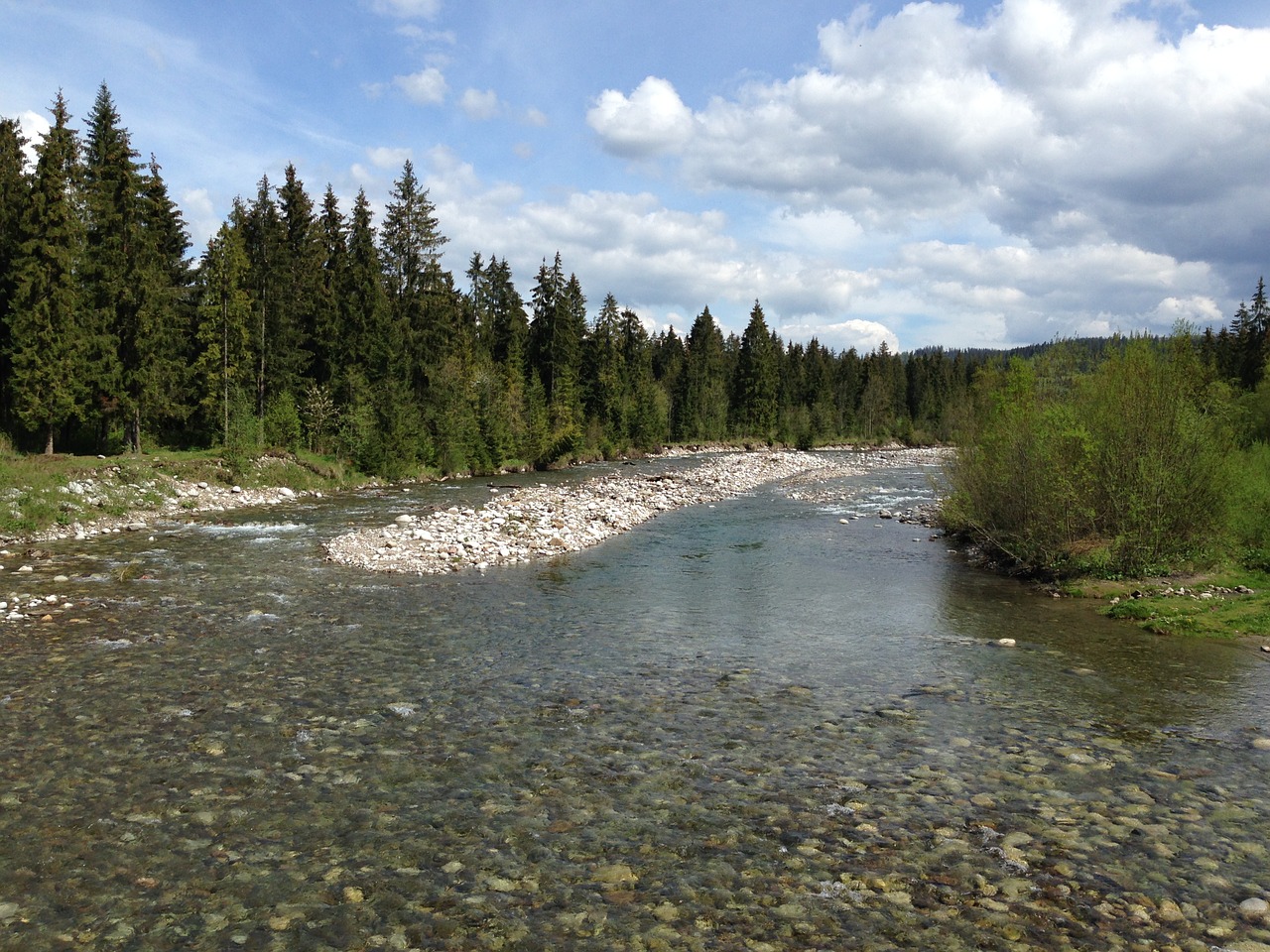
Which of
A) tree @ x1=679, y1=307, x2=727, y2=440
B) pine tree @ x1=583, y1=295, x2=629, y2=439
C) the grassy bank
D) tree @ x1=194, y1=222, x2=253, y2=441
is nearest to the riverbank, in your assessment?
the grassy bank

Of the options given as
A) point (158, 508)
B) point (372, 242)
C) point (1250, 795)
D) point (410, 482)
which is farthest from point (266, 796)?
point (372, 242)

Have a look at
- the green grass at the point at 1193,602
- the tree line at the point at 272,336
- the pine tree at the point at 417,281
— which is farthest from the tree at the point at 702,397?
the green grass at the point at 1193,602


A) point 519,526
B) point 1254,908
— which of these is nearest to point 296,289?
point 519,526

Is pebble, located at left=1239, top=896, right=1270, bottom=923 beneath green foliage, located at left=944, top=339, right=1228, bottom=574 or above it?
beneath

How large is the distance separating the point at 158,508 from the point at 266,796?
1065 inches

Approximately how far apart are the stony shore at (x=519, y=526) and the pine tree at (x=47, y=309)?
672 inches

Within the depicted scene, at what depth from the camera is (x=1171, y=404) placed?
18.4 metres

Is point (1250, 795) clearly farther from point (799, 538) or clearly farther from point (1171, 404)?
point (799, 538)

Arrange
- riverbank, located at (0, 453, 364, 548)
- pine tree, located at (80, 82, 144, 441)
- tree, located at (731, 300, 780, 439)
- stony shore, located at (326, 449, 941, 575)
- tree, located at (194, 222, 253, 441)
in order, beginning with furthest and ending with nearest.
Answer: tree, located at (731, 300, 780, 439) < tree, located at (194, 222, 253, 441) < pine tree, located at (80, 82, 144, 441) < riverbank, located at (0, 453, 364, 548) < stony shore, located at (326, 449, 941, 575)

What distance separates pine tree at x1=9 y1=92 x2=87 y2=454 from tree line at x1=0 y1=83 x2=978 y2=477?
0.25ft

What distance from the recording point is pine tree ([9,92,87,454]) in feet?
105

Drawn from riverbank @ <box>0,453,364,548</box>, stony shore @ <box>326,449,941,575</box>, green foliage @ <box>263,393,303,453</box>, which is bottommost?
stony shore @ <box>326,449,941,575</box>

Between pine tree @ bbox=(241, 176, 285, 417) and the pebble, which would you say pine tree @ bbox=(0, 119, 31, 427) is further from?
the pebble

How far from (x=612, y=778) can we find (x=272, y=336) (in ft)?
153
